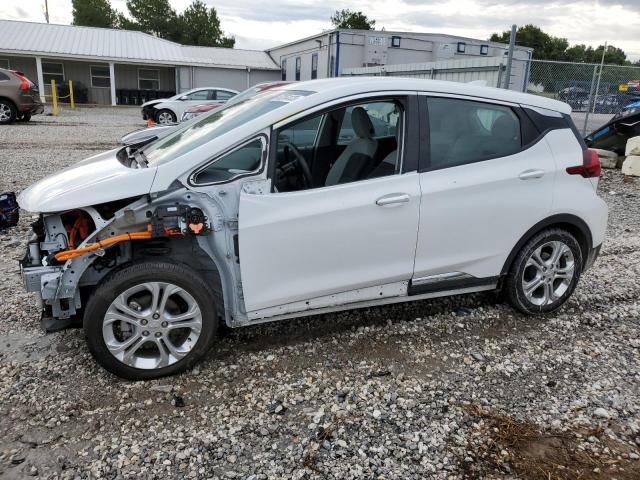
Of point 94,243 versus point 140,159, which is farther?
point 140,159

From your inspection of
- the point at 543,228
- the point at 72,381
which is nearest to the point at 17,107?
the point at 72,381

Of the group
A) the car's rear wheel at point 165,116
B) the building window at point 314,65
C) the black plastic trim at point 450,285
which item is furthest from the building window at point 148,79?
the black plastic trim at point 450,285

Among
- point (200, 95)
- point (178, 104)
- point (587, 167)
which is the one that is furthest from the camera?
point (200, 95)

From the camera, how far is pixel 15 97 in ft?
53.6

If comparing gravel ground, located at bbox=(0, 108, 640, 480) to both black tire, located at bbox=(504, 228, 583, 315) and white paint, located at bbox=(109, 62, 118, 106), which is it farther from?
white paint, located at bbox=(109, 62, 118, 106)

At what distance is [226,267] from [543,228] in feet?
7.95

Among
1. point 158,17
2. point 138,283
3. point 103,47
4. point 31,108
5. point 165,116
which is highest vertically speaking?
point 158,17

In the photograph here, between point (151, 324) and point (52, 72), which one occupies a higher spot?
point (52, 72)

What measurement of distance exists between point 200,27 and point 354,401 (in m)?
69.5

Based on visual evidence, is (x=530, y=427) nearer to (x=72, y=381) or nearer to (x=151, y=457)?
(x=151, y=457)

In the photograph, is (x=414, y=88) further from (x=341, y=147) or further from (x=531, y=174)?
(x=531, y=174)

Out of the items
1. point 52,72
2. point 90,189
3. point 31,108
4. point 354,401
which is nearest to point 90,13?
point 52,72

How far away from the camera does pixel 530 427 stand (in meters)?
2.90

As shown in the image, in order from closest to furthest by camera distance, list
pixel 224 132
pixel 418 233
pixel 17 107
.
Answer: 1. pixel 224 132
2. pixel 418 233
3. pixel 17 107
